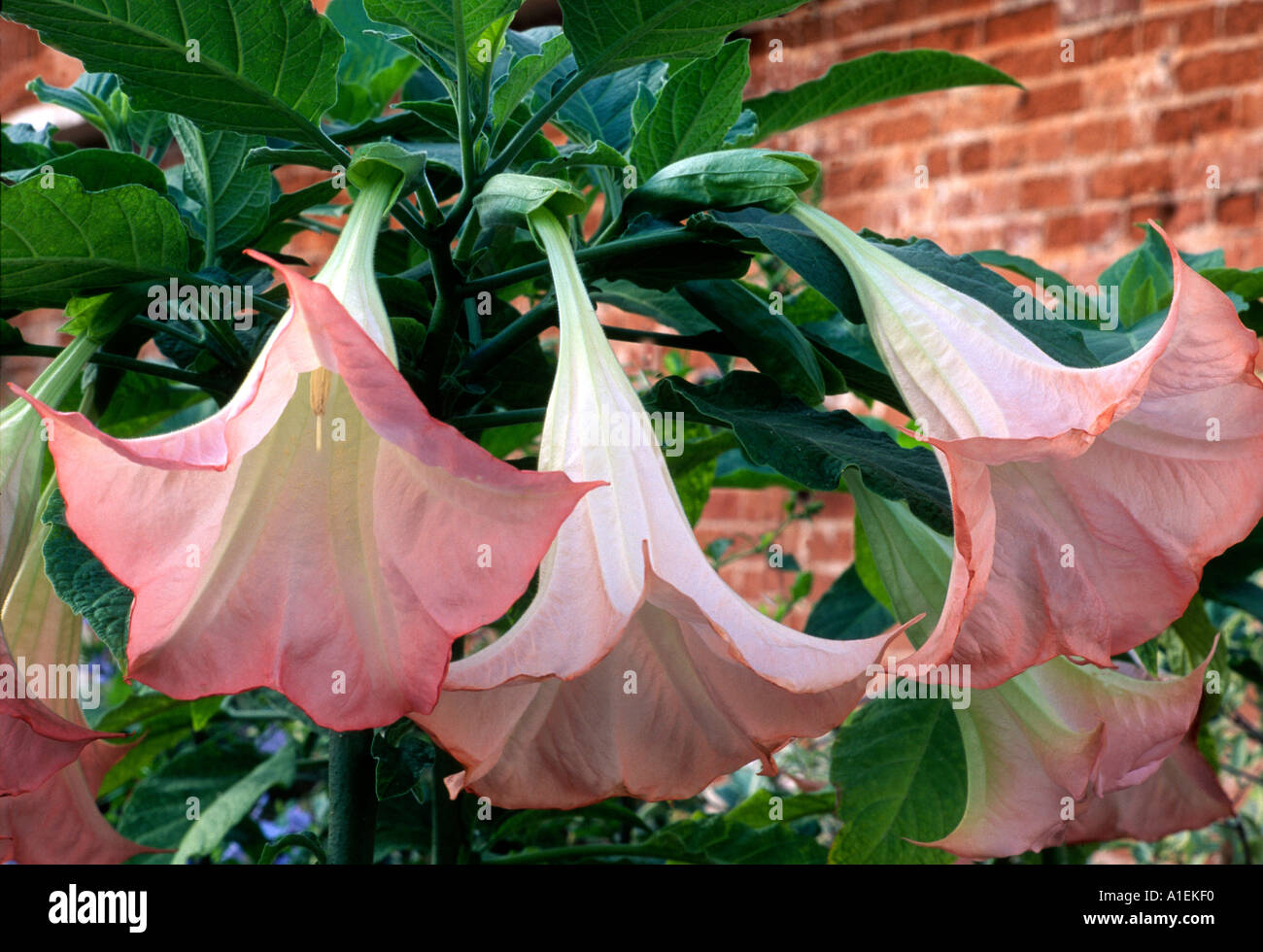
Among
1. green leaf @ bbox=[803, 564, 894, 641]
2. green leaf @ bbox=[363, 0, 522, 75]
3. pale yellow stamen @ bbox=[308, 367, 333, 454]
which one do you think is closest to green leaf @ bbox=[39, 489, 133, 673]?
pale yellow stamen @ bbox=[308, 367, 333, 454]

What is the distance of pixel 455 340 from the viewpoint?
0.58 m

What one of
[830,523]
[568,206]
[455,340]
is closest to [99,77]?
[455,340]

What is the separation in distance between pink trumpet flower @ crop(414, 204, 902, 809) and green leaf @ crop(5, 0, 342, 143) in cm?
15

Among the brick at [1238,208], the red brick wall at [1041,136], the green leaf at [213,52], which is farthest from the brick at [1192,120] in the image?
the green leaf at [213,52]

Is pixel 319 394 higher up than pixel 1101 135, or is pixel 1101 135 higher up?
pixel 1101 135

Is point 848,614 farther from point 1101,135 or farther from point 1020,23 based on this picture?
point 1020,23

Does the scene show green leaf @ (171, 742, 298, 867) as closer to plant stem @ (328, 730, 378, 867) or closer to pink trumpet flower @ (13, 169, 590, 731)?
plant stem @ (328, 730, 378, 867)

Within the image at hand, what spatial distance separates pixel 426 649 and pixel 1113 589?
0.26 meters

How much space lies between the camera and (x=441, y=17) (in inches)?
18.5

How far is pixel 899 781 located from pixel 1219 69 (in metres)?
1.49

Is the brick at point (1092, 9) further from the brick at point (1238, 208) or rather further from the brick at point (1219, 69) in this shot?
the brick at point (1238, 208)

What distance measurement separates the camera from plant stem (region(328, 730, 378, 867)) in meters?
0.56

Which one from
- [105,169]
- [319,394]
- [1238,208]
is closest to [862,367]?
[319,394]

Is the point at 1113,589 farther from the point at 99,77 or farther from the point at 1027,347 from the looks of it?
the point at 99,77
